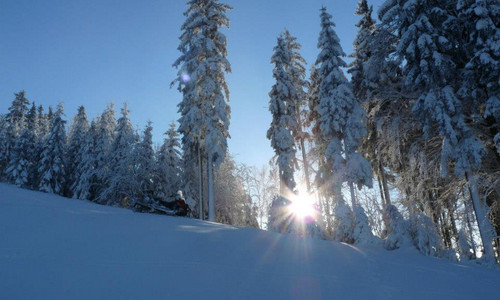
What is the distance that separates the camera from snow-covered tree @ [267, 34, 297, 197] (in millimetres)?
22391

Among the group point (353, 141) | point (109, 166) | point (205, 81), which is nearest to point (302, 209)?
point (353, 141)

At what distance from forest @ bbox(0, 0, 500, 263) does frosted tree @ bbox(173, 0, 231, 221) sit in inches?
3.5

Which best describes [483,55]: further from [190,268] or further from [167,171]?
[167,171]

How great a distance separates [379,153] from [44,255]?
57.7 feet

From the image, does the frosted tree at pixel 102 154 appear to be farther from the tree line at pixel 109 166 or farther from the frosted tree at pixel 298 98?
the frosted tree at pixel 298 98

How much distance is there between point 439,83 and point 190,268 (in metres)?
13.0

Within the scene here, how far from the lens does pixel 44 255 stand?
4.90 m

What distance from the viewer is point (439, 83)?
1310 centimetres

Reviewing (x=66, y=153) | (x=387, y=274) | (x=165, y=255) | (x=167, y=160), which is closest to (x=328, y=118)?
(x=387, y=274)

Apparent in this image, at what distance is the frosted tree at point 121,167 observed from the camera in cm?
2909

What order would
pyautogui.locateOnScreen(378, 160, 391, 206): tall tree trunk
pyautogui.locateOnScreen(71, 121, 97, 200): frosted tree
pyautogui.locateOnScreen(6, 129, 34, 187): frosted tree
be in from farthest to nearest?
1. pyautogui.locateOnScreen(6, 129, 34, 187): frosted tree
2. pyautogui.locateOnScreen(71, 121, 97, 200): frosted tree
3. pyautogui.locateOnScreen(378, 160, 391, 206): tall tree trunk

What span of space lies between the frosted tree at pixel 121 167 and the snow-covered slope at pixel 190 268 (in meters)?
22.3

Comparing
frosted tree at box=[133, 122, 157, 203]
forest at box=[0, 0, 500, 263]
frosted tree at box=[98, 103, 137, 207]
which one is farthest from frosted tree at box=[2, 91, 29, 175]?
frosted tree at box=[133, 122, 157, 203]

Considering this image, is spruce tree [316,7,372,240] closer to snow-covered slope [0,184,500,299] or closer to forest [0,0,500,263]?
forest [0,0,500,263]
